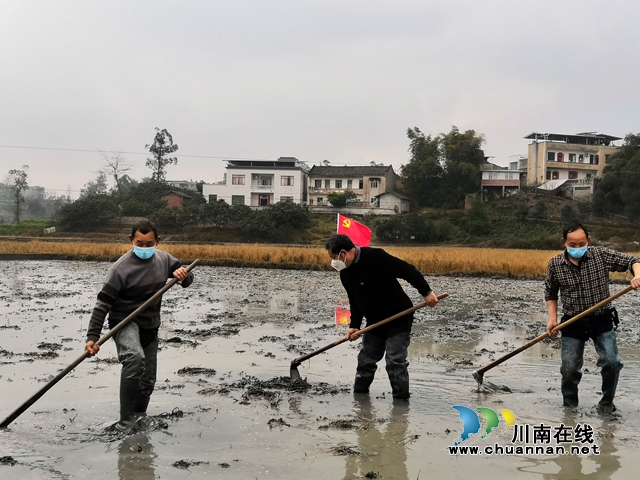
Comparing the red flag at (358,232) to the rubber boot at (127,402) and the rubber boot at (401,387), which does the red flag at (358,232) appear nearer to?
the rubber boot at (401,387)

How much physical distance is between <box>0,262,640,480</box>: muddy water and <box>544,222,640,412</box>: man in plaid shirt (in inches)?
11.7

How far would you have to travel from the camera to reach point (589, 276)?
15.8ft

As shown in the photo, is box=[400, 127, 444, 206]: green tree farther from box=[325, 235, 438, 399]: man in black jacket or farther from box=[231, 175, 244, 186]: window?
box=[325, 235, 438, 399]: man in black jacket

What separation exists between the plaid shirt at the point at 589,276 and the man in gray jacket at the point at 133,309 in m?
2.92

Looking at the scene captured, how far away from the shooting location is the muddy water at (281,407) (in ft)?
12.2

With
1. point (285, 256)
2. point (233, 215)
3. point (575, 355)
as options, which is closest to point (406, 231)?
point (233, 215)

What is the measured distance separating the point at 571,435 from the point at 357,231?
692 cm

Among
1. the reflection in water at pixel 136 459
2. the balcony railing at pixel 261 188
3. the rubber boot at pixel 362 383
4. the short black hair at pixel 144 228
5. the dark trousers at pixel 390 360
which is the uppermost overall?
the balcony railing at pixel 261 188

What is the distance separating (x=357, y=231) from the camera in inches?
431

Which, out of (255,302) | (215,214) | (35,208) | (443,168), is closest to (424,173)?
(443,168)

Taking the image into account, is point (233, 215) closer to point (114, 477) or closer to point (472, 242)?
point (472, 242)

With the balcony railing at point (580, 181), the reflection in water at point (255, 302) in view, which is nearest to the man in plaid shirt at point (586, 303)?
the reflection in water at point (255, 302)

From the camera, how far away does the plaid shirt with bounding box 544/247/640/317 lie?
4.79 metres

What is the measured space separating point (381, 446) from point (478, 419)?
988 mm
